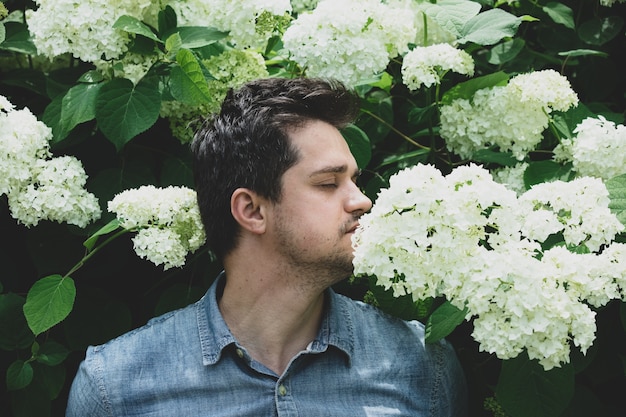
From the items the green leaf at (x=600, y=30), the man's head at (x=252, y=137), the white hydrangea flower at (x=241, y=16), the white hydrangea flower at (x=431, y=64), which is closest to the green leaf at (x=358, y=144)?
the man's head at (x=252, y=137)

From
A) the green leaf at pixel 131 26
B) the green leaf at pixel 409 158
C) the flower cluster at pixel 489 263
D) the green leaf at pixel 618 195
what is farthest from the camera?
the green leaf at pixel 409 158

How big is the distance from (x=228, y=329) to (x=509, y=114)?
40.3 inches

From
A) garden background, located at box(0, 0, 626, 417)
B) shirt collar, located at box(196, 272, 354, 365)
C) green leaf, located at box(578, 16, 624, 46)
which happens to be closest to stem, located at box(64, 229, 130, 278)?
garden background, located at box(0, 0, 626, 417)

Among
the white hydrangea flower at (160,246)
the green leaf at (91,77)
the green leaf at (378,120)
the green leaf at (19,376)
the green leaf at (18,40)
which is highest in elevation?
the green leaf at (18,40)

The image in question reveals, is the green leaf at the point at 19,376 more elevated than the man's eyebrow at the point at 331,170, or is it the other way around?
the man's eyebrow at the point at 331,170

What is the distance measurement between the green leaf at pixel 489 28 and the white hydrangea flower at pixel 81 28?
103 cm

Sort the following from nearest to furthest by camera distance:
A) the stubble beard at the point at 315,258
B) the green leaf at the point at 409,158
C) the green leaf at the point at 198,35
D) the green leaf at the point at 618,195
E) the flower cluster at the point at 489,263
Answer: the flower cluster at the point at 489,263, the green leaf at the point at 618,195, the stubble beard at the point at 315,258, the green leaf at the point at 198,35, the green leaf at the point at 409,158

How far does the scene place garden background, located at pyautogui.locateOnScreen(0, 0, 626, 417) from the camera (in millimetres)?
2408

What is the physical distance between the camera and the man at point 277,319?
226 centimetres

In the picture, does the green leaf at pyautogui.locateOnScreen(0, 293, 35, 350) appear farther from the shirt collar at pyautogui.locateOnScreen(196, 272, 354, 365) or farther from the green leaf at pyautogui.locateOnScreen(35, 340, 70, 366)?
the shirt collar at pyautogui.locateOnScreen(196, 272, 354, 365)

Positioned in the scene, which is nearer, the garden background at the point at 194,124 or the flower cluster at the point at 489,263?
the flower cluster at the point at 489,263

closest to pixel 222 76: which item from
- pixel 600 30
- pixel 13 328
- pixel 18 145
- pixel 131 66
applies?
pixel 131 66

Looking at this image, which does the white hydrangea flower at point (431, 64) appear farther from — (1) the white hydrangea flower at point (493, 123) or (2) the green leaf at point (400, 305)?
(2) the green leaf at point (400, 305)

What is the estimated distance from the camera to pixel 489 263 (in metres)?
1.75
